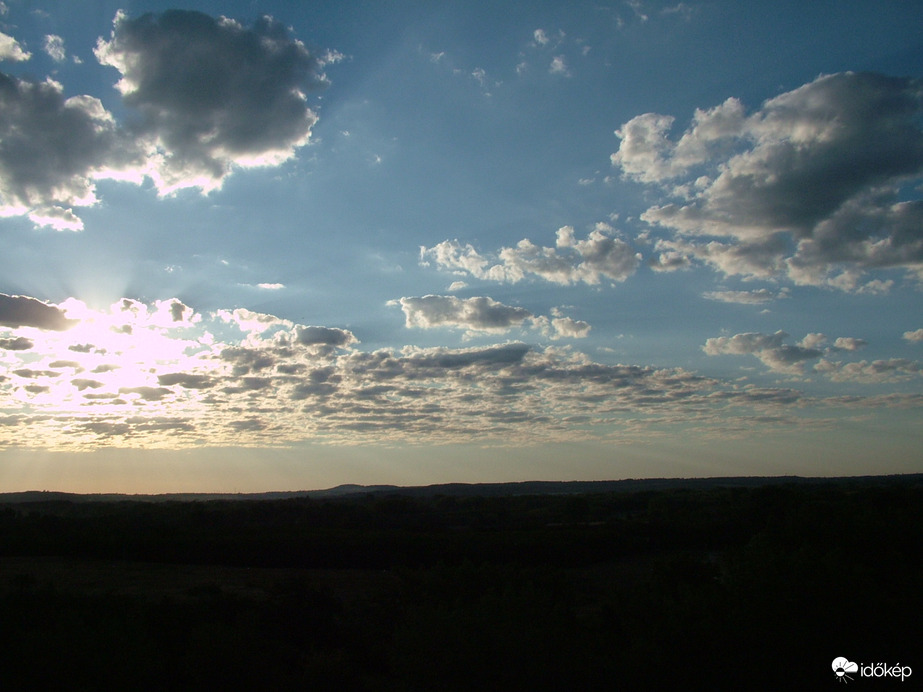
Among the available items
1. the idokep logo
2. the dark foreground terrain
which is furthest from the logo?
the dark foreground terrain

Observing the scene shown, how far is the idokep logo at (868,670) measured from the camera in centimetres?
1002

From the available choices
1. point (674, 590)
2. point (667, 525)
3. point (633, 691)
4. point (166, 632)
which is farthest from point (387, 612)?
point (667, 525)

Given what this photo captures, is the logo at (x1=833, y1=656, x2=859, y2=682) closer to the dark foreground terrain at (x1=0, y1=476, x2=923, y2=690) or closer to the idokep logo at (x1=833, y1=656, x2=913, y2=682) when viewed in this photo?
the idokep logo at (x1=833, y1=656, x2=913, y2=682)

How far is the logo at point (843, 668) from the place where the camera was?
10.1 meters

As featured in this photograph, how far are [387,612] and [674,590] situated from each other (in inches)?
318

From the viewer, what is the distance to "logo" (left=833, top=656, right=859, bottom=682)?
1006 centimetres

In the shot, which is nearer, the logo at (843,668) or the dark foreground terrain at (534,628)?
the logo at (843,668)

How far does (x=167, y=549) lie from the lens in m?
48.6

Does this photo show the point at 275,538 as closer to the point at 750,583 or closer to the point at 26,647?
the point at 26,647

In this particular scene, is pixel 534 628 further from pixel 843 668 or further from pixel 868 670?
pixel 868 670

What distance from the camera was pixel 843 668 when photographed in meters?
10.2

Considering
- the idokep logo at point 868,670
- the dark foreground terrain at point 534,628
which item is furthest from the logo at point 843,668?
the dark foreground terrain at point 534,628

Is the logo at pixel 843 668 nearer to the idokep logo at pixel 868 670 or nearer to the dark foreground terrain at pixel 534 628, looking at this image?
the idokep logo at pixel 868 670

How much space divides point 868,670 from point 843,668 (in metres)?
0.33
